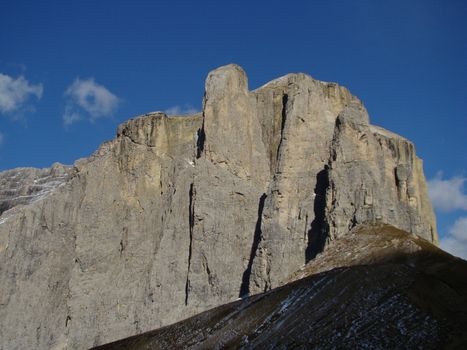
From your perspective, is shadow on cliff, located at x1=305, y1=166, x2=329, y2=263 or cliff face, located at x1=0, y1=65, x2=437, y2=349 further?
cliff face, located at x1=0, y1=65, x2=437, y2=349

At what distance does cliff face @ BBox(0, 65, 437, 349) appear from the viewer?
230 feet

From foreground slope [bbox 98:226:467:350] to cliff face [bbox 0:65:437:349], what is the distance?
22106 mm

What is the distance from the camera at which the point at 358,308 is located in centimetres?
3338

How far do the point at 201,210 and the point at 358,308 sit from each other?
42.4 m

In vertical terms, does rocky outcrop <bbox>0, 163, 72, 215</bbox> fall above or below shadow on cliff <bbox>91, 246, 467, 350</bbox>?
above

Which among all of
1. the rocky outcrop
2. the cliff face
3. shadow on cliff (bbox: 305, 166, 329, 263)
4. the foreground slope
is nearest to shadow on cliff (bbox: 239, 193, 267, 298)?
the cliff face

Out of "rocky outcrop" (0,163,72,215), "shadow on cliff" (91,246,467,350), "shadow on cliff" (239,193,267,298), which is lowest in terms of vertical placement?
"shadow on cliff" (91,246,467,350)

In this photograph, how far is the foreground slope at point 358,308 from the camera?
29875 millimetres

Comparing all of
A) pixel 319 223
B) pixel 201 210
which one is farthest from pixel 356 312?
pixel 201 210

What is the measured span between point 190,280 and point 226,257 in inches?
158

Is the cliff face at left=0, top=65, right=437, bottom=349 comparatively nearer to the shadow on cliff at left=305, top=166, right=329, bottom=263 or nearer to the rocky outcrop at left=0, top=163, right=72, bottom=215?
the shadow on cliff at left=305, top=166, right=329, bottom=263

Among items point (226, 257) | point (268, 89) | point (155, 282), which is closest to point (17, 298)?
point (155, 282)

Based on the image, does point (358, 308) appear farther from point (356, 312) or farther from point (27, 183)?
point (27, 183)

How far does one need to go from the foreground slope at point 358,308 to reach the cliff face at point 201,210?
22106 millimetres
